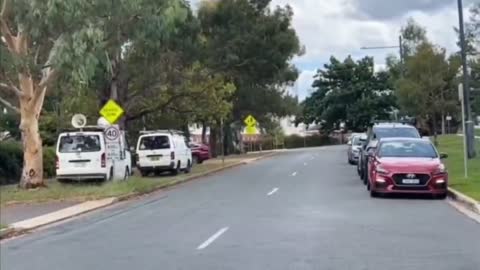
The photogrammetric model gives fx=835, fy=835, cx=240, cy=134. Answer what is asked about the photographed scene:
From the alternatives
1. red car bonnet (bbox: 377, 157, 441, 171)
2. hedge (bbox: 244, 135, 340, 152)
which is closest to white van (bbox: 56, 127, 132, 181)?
red car bonnet (bbox: 377, 157, 441, 171)

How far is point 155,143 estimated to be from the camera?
1387 inches

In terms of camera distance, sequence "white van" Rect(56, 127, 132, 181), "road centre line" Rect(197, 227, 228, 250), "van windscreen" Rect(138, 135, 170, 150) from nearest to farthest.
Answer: "road centre line" Rect(197, 227, 228, 250) < "white van" Rect(56, 127, 132, 181) < "van windscreen" Rect(138, 135, 170, 150)

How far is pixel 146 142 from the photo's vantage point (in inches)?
1390

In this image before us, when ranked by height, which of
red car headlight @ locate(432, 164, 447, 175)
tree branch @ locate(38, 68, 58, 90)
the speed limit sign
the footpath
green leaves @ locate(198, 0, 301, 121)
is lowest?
the footpath

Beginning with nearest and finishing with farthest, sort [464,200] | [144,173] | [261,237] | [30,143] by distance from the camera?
1. [261,237]
2. [464,200]
3. [30,143]
4. [144,173]

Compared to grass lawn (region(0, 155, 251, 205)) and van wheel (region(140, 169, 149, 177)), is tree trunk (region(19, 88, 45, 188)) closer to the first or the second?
grass lawn (region(0, 155, 251, 205))

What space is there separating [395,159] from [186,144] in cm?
1801

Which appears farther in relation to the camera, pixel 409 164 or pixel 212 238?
pixel 409 164

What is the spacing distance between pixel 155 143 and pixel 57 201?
39.8 ft

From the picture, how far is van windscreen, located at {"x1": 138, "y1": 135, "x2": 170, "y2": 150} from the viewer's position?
35.1 m

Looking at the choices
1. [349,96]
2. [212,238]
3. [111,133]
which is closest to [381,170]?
[212,238]

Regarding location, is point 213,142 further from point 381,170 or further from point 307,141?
point 381,170

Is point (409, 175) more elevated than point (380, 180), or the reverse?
point (409, 175)

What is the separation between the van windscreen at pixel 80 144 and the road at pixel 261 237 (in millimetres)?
5121
